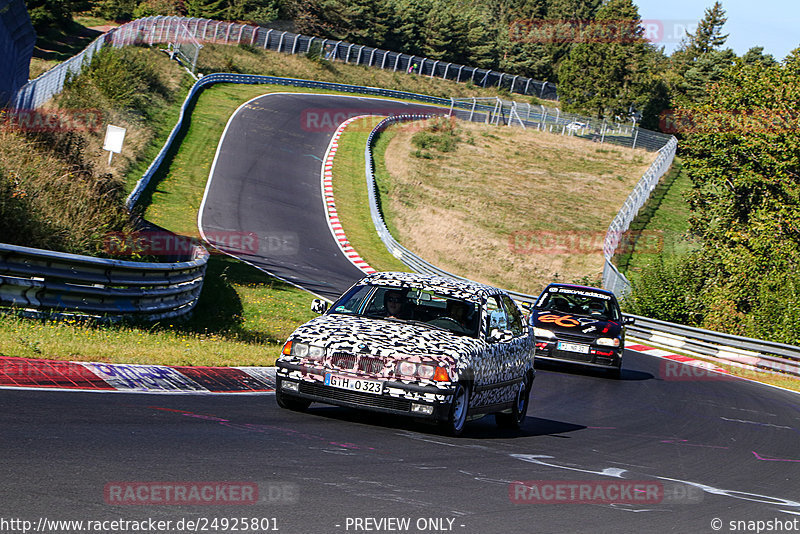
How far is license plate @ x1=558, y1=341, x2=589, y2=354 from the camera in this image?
17.5 meters

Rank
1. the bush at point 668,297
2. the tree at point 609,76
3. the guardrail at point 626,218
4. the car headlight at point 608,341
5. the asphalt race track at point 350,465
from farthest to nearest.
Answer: the tree at point 609,76
the guardrail at point 626,218
the bush at point 668,297
the car headlight at point 608,341
the asphalt race track at point 350,465

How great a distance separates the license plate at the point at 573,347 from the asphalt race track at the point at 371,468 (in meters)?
3.89

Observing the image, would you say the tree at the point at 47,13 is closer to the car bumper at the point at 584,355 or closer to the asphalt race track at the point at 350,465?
the car bumper at the point at 584,355

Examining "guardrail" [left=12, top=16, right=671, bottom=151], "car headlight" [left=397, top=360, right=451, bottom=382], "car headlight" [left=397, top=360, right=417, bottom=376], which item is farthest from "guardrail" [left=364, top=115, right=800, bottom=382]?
"guardrail" [left=12, top=16, right=671, bottom=151]

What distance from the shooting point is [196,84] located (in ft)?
181

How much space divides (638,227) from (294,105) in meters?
24.9

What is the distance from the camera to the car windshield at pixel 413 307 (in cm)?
954

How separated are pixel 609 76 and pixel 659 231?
3522 cm

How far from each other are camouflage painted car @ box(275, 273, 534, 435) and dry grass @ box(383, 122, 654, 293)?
25.5 m

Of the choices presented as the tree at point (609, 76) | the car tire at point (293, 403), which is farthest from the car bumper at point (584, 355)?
the tree at point (609, 76)

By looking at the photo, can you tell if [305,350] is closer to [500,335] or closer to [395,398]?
[395,398]

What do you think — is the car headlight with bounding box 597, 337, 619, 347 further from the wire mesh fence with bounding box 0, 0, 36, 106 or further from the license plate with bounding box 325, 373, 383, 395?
the wire mesh fence with bounding box 0, 0, 36, 106

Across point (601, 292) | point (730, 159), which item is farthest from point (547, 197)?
point (601, 292)

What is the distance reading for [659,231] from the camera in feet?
157
